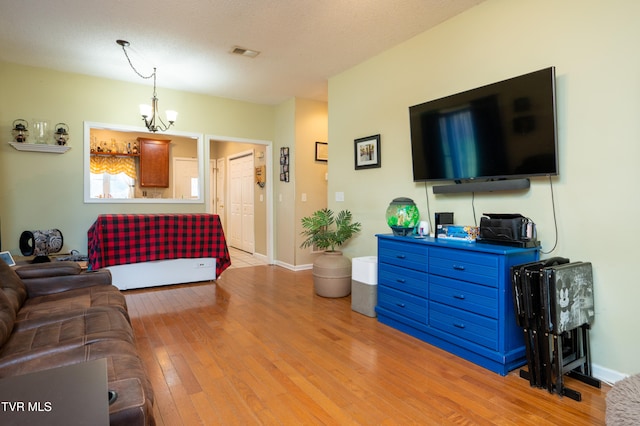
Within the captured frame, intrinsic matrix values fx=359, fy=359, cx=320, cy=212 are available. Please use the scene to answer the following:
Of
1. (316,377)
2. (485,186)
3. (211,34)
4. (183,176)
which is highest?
(211,34)

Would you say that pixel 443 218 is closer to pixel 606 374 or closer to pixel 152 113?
pixel 606 374

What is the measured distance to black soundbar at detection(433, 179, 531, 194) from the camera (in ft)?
8.37

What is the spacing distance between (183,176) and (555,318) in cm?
662

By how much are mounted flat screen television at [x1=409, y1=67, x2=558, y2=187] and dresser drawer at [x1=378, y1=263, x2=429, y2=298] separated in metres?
0.85

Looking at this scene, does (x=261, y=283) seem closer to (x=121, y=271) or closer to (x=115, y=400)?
(x=121, y=271)

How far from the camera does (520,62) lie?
8.61ft

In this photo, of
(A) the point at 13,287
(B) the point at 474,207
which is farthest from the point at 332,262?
(A) the point at 13,287

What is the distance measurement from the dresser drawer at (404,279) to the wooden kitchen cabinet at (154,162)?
520 centimetres

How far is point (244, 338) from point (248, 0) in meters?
2.71

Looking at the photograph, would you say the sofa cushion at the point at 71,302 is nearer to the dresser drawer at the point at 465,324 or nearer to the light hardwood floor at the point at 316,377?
the light hardwood floor at the point at 316,377

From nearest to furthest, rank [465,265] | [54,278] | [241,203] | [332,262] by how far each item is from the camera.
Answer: [465,265] → [54,278] → [332,262] → [241,203]

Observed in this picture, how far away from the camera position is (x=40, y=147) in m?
4.36

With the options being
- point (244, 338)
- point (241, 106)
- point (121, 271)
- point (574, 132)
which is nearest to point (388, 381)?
point (244, 338)

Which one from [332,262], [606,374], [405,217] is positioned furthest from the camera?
[332,262]
